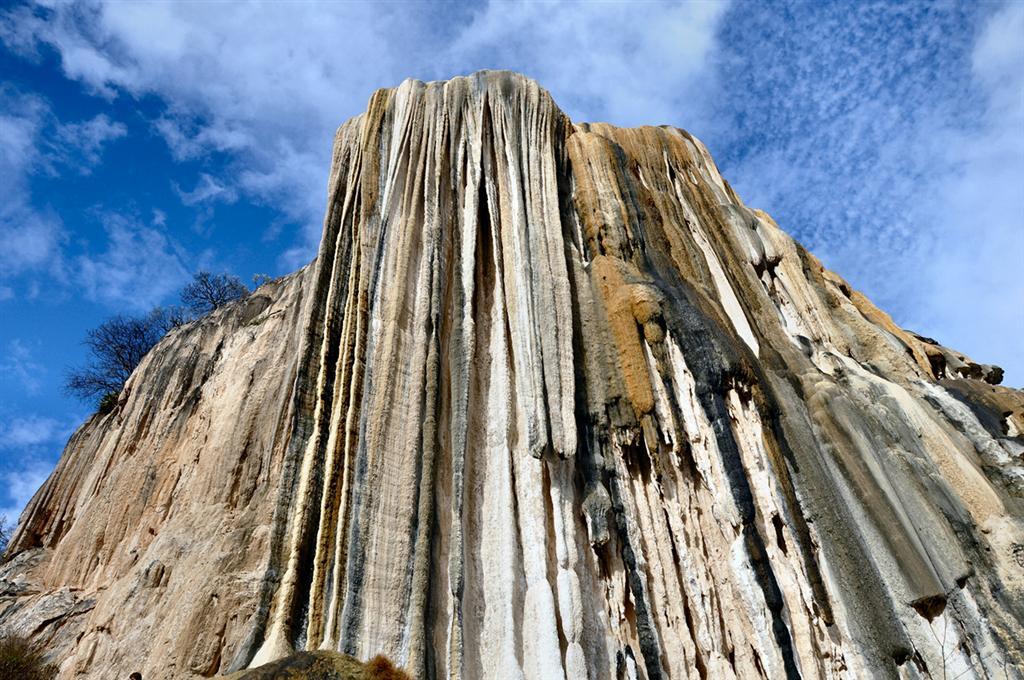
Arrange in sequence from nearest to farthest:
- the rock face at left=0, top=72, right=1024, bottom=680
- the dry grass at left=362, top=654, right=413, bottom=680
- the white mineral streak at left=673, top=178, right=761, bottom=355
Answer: the dry grass at left=362, top=654, right=413, bottom=680, the rock face at left=0, top=72, right=1024, bottom=680, the white mineral streak at left=673, top=178, right=761, bottom=355

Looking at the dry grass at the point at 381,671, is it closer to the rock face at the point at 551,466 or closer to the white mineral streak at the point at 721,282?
the rock face at the point at 551,466

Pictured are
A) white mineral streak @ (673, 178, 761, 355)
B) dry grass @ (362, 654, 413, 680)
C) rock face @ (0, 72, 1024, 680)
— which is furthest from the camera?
white mineral streak @ (673, 178, 761, 355)

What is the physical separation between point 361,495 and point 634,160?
27.0 ft

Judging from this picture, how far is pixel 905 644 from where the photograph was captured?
693 cm

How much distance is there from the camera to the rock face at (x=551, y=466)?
24.1 ft

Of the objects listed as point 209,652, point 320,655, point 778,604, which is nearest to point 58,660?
point 209,652

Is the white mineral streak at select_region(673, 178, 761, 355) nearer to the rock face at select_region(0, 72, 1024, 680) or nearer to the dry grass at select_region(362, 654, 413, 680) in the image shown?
the rock face at select_region(0, 72, 1024, 680)

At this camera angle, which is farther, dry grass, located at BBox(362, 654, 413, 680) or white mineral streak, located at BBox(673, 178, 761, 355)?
white mineral streak, located at BBox(673, 178, 761, 355)

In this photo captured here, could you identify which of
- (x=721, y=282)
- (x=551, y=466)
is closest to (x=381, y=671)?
(x=551, y=466)

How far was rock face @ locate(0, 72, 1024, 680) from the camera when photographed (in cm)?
735

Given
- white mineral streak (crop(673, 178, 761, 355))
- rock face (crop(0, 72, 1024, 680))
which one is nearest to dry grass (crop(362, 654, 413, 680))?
rock face (crop(0, 72, 1024, 680))

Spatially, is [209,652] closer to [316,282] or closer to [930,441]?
[316,282]

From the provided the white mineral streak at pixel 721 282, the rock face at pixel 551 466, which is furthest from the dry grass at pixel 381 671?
the white mineral streak at pixel 721 282

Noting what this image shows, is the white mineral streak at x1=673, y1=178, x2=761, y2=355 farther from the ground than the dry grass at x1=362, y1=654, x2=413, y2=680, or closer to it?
farther from the ground
